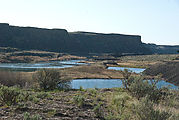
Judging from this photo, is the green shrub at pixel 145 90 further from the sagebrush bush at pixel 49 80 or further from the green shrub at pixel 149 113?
the sagebrush bush at pixel 49 80

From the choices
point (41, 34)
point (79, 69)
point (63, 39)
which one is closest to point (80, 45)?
point (63, 39)

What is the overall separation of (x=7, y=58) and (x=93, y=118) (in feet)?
332

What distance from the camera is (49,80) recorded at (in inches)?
665

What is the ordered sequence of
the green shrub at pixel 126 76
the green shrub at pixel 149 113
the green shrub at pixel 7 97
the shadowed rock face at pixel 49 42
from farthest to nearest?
the shadowed rock face at pixel 49 42, the green shrub at pixel 126 76, the green shrub at pixel 7 97, the green shrub at pixel 149 113

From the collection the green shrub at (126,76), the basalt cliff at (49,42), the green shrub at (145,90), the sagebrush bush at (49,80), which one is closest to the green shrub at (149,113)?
the green shrub at (145,90)

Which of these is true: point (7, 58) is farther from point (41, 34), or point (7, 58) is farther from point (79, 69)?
point (41, 34)

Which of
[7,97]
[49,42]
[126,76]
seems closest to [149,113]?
[7,97]

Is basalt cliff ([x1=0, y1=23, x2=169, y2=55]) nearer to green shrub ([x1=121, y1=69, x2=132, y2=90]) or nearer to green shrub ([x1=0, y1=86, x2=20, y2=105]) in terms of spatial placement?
green shrub ([x1=121, y1=69, x2=132, y2=90])

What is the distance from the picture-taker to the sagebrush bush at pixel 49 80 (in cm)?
1677

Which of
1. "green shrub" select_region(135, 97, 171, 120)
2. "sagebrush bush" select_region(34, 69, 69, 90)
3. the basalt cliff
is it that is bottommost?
"sagebrush bush" select_region(34, 69, 69, 90)

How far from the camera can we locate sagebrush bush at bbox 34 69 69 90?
660 inches

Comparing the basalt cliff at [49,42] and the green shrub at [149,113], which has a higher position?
the basalt cliff at [49,42]

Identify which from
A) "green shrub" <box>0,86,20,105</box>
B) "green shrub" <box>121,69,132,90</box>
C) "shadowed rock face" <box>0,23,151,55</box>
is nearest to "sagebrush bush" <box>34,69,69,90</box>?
"green shrub" <box>121,69,132,90</box>

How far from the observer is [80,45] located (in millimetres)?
184750
